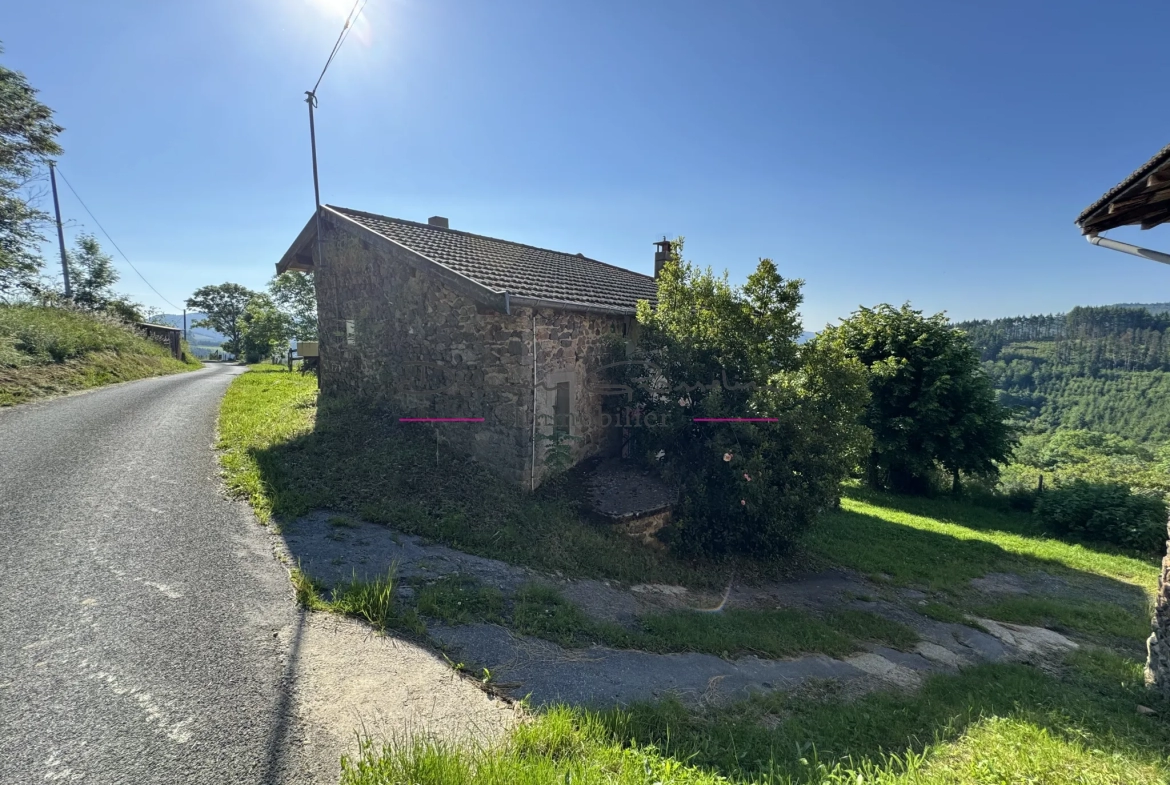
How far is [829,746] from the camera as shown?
3.48 m

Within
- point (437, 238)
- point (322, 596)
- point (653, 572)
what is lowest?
point (653, 572)

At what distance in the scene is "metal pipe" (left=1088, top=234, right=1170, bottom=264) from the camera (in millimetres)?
4125

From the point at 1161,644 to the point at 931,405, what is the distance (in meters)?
12.5

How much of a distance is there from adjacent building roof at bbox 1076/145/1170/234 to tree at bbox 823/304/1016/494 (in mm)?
10898

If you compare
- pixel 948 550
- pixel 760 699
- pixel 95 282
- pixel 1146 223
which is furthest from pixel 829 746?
pixel 95 282

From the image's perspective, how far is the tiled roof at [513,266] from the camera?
862cm

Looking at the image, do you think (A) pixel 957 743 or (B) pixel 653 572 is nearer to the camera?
Answer: (A) pixel 957 743

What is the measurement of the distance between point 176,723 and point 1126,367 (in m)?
99.4

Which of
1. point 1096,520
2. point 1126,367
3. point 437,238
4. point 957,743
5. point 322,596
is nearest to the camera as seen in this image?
point 957,743

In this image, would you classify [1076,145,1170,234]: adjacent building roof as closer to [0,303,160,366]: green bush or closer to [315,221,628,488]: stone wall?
[315,221,628,488]: stone wall

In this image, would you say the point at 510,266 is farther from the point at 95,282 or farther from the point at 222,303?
the point at 222,303

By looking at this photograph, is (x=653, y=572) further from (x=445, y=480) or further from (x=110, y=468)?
(x=110, y=468)

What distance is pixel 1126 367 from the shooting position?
2611 inches

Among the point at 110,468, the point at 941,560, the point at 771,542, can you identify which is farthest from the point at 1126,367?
the point at 110,468
